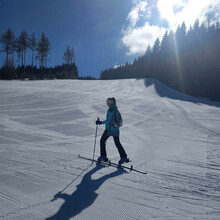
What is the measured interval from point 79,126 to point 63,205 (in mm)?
6768

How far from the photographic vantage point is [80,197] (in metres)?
3.33

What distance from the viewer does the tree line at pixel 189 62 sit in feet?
144

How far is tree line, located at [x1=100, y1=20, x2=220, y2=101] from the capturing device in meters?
43.9

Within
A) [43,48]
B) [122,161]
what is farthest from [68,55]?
[122,161]

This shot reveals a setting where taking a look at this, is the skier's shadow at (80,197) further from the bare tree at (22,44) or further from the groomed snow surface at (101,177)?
the bare tree at (22,44)

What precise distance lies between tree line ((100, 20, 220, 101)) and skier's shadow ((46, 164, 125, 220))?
40.3 meters

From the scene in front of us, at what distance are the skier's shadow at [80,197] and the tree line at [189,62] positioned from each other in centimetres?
4029

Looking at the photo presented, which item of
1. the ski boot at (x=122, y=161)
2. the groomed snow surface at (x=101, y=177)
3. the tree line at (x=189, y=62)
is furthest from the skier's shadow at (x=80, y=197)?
the tree line at (x=189, y=62)

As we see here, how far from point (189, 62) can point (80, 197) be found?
54956 mm

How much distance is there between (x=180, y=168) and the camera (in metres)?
4.96

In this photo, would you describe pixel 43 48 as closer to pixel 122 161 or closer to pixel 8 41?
pixel 8 41

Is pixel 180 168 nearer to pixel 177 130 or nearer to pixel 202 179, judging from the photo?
pixel 202 179

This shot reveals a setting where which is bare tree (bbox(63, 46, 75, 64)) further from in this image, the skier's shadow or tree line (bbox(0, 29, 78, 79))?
the skier's shadow

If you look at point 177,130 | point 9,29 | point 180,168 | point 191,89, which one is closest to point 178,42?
point 191,89
